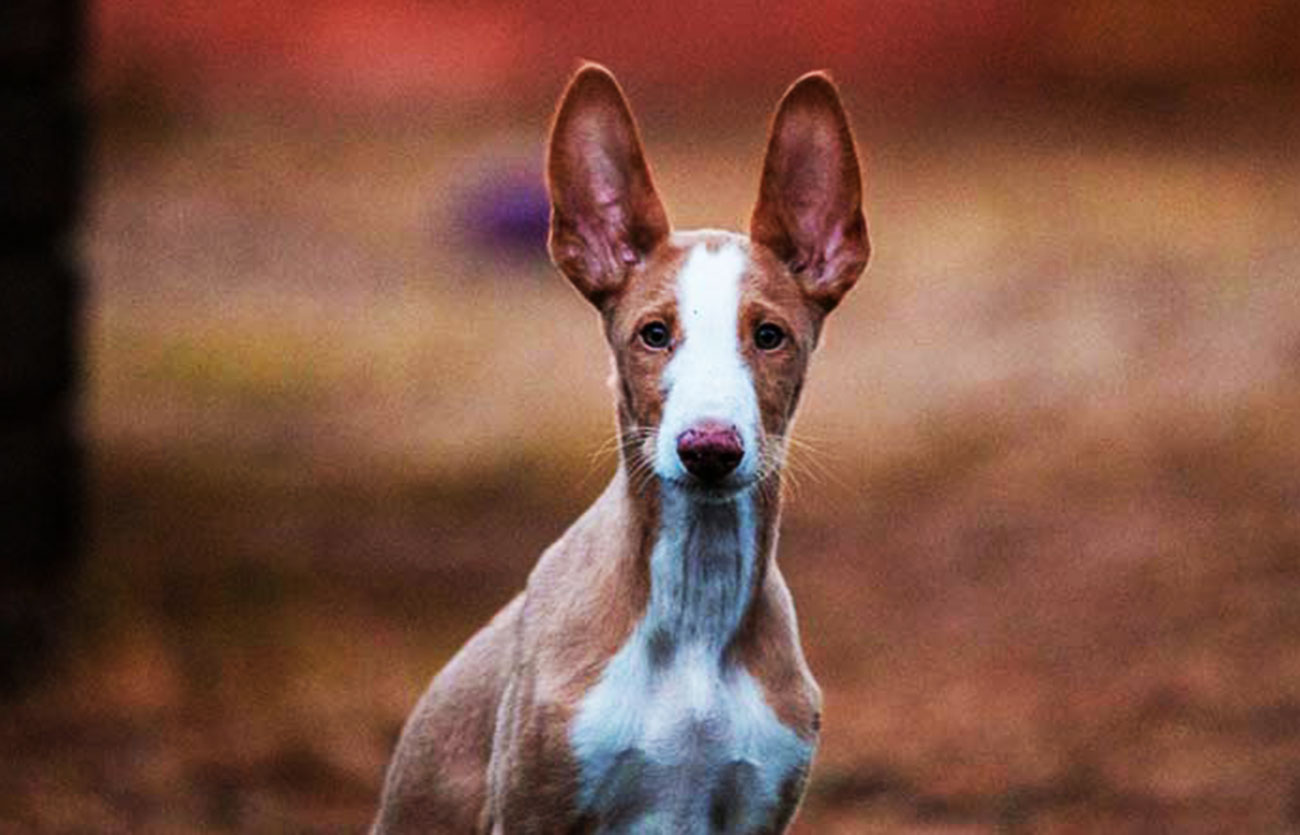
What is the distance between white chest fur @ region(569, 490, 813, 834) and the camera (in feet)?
14.9

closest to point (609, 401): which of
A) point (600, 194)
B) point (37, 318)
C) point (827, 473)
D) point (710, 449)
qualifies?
point (827, 473)

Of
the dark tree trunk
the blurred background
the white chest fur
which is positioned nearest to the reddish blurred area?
the blurred background

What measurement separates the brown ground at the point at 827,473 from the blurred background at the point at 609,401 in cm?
2

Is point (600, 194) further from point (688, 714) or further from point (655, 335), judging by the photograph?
point (688, 714)

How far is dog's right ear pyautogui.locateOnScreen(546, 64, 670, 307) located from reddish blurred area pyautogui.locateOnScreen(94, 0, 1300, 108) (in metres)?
8.98

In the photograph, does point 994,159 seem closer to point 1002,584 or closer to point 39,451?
point 1002,584

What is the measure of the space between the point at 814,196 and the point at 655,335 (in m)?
0.42

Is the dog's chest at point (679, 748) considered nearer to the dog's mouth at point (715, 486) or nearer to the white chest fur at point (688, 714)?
the white chest fur at point (688, 714)

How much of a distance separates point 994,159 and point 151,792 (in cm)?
765

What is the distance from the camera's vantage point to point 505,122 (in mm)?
14117

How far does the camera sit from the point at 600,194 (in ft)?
15.1

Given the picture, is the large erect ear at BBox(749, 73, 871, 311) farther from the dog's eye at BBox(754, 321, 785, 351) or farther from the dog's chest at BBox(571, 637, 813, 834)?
the dog's chest at BBox(571, 637, 813, 834)

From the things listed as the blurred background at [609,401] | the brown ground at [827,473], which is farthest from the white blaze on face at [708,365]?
the brown ground at [827,473]

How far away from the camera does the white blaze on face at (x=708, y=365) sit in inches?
167
